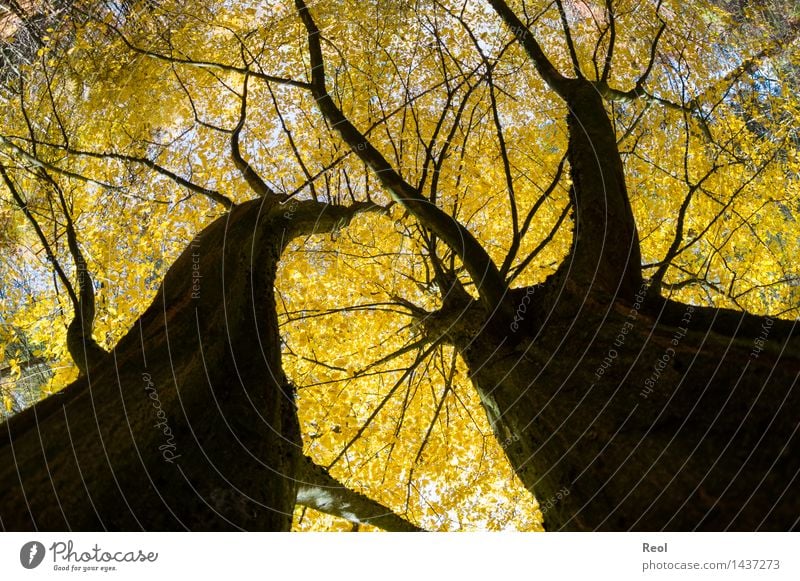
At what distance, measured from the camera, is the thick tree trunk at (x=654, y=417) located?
187 cm

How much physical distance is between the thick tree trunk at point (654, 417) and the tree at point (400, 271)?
12mm

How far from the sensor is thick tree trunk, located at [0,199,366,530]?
182 cm

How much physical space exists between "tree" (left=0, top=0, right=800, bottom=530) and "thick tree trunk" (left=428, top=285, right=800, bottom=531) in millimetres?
12

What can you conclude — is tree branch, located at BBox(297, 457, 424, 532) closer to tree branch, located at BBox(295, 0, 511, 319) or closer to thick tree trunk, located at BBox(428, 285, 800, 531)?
thick tree trunk, located at BBox(428, 285, 800, 531)

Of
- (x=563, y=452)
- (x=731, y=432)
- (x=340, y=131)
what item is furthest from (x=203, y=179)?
(x=731, y=432)

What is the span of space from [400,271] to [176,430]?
4.24 m
